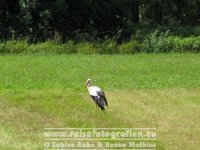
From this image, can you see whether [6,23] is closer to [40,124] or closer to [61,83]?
[61,83]

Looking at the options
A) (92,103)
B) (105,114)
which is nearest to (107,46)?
(92,103)

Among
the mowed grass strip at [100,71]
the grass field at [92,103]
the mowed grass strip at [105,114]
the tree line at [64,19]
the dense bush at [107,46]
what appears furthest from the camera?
the tree line at [64,19]

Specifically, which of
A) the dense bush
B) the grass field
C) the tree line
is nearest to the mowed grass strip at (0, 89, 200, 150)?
the grass field

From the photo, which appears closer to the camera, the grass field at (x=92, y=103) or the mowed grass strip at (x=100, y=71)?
the grass field at (x=92, y=103)

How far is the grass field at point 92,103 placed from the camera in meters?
10.5

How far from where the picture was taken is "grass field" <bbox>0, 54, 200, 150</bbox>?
1051 centimetres

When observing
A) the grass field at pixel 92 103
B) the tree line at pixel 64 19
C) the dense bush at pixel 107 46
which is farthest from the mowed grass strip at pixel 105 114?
the tree line at pixel 64 19

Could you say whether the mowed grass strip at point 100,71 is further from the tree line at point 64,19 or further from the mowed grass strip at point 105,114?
the tree line at point 64,19

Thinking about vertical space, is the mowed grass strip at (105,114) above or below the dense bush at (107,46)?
above

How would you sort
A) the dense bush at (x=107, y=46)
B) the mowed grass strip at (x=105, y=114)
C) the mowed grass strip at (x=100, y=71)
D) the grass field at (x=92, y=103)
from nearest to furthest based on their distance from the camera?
1. the mowed grass strip at (x=105, y=114)
2. the grass field at (x=92, y=103)
3. the mowed grass strip at (x=100, y=71)
4. the dense bush at (x=107, y=46)

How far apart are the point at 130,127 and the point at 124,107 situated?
2096mm

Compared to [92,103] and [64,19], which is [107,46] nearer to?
[64,19]

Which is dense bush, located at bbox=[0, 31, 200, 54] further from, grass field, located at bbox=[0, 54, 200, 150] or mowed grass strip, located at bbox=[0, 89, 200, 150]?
mowed grass strip, located at bbox=[0, 89, 200, 150]

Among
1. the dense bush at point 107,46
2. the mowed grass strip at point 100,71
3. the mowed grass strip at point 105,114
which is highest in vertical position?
the mowed grass strip at point 105,114
